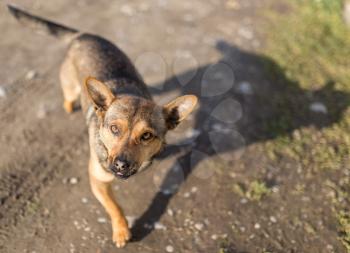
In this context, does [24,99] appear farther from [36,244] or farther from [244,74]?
[244,74]

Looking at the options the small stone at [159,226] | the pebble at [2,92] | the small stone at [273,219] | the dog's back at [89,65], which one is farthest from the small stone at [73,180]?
the small stone at [273,219]

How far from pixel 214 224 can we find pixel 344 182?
2398 millimetres

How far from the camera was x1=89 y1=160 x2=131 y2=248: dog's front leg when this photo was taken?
5492mm

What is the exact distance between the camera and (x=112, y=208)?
553 centimetres

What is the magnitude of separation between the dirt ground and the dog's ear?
156cm

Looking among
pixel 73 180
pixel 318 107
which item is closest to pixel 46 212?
pixel 73 180

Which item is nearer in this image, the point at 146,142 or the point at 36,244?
the point at 146,142

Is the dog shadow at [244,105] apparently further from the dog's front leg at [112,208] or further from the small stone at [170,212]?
the dog's front leg at [112,208]

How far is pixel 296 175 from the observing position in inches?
271

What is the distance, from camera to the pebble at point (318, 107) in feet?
26.6

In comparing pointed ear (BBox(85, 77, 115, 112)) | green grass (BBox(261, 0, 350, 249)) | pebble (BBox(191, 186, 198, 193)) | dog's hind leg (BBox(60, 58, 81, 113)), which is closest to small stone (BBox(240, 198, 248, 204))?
pebble (BBox(191, 186, 198, 193))

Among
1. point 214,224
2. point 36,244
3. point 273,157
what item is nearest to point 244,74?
point 273,157

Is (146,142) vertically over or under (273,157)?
over

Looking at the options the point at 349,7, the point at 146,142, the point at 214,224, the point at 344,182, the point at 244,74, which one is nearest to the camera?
the point at 146,142
